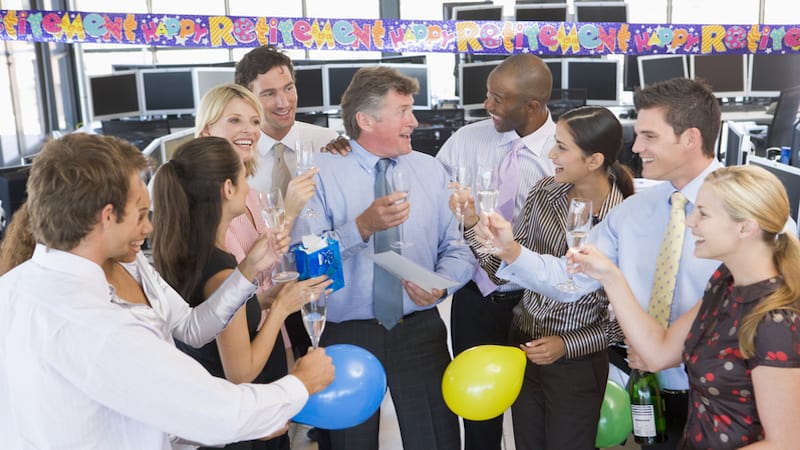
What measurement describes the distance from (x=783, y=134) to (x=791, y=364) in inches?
216

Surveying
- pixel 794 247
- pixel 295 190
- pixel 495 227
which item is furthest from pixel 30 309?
pixel 794 247

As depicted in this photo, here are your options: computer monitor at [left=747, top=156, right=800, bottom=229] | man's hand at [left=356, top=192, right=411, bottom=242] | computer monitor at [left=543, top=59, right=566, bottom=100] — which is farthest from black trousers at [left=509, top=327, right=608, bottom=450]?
computer monitor at [left=543, top=59, right=566, bottom=100]

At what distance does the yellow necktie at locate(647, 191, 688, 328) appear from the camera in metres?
2.13

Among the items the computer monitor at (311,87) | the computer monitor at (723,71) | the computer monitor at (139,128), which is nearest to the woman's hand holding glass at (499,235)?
the computer monitor at (139,128)

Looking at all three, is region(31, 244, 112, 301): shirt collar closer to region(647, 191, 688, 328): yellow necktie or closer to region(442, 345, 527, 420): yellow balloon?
region(442, 345, 527, 420): yellow balloon

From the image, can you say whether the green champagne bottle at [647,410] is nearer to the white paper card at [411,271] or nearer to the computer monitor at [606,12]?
the white paper card at [411,271]

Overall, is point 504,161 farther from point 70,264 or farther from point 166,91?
point 166,91

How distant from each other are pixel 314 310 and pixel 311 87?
231 inches

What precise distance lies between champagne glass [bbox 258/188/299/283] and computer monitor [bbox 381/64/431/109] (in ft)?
17.5

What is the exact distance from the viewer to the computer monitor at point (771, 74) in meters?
7.64

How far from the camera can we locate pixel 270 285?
269 cm

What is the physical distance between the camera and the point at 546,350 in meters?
2.30

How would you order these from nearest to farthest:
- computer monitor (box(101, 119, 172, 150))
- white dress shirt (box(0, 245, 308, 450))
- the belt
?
white dress shirt (box(0, 245, 308, 450))
the belt
computer monitor (box(101, 119, 172, 150))

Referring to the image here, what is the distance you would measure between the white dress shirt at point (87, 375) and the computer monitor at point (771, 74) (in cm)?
749
